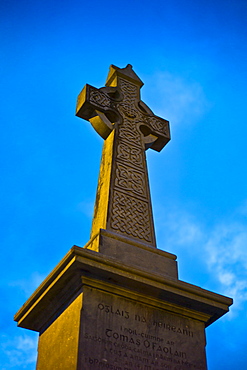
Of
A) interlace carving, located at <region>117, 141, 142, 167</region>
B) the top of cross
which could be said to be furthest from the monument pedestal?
the top of cross

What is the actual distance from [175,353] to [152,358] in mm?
336

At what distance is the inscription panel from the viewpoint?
193 inches

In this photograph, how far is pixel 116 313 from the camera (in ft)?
17.2

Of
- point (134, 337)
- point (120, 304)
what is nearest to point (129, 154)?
point (120, 304)

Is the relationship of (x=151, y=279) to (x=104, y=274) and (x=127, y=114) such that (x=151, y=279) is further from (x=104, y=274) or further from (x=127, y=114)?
(x=127, y=114)

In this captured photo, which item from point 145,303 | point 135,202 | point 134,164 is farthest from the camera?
point 134,164

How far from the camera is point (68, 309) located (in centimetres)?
533

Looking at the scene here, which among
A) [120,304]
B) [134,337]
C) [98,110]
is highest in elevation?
[98,110]

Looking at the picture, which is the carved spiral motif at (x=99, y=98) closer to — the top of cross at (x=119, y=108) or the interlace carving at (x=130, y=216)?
the top of cross at (x=119, y=108)

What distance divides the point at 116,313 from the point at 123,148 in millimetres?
2940

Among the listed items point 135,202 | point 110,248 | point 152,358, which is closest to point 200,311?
point 152,358

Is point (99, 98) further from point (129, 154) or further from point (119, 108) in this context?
point (129, 154)

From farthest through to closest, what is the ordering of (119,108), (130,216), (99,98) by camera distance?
(119,108) → (99,98) → (130,216)

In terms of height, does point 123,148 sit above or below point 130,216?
above
